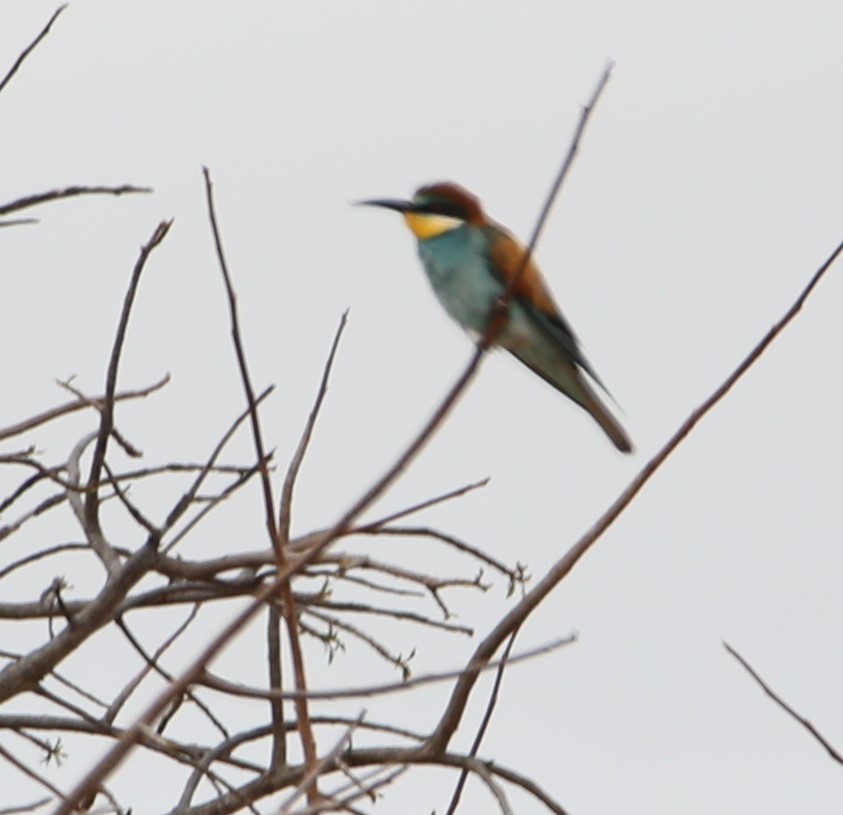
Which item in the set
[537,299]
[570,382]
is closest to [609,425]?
[570,382]

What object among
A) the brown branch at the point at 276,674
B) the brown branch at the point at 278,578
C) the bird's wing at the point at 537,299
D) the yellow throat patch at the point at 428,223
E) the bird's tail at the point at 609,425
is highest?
the yellow throat patch at the point at 428,223

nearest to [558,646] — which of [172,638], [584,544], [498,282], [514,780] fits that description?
[584,544]

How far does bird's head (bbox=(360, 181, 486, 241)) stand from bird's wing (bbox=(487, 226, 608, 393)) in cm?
20

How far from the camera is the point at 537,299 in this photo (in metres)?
6.54

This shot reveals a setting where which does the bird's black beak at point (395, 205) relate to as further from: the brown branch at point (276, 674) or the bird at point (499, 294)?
the brown branch at point (276, 674)

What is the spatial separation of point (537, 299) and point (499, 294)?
1.12 feet

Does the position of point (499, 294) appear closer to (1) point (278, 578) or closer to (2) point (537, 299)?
(2) point (537, 299)

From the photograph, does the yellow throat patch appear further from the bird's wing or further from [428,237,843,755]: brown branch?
[428,237,843,755]: brown branch

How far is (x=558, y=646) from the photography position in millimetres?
1934

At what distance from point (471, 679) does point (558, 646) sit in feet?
1.96

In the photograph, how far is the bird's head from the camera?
6.68 metres

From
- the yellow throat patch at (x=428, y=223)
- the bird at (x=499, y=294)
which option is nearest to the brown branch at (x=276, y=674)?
the bird at (x=499, y=294)

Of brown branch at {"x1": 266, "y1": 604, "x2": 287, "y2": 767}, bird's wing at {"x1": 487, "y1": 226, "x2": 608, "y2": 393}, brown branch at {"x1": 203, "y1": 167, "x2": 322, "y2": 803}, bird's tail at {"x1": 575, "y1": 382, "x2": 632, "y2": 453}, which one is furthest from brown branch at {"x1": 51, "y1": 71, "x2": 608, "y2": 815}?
bird's wing at {"x1": 487, "y1": 226, "x2": 608, "y2": 393}

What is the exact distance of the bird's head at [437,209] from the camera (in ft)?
21.9
